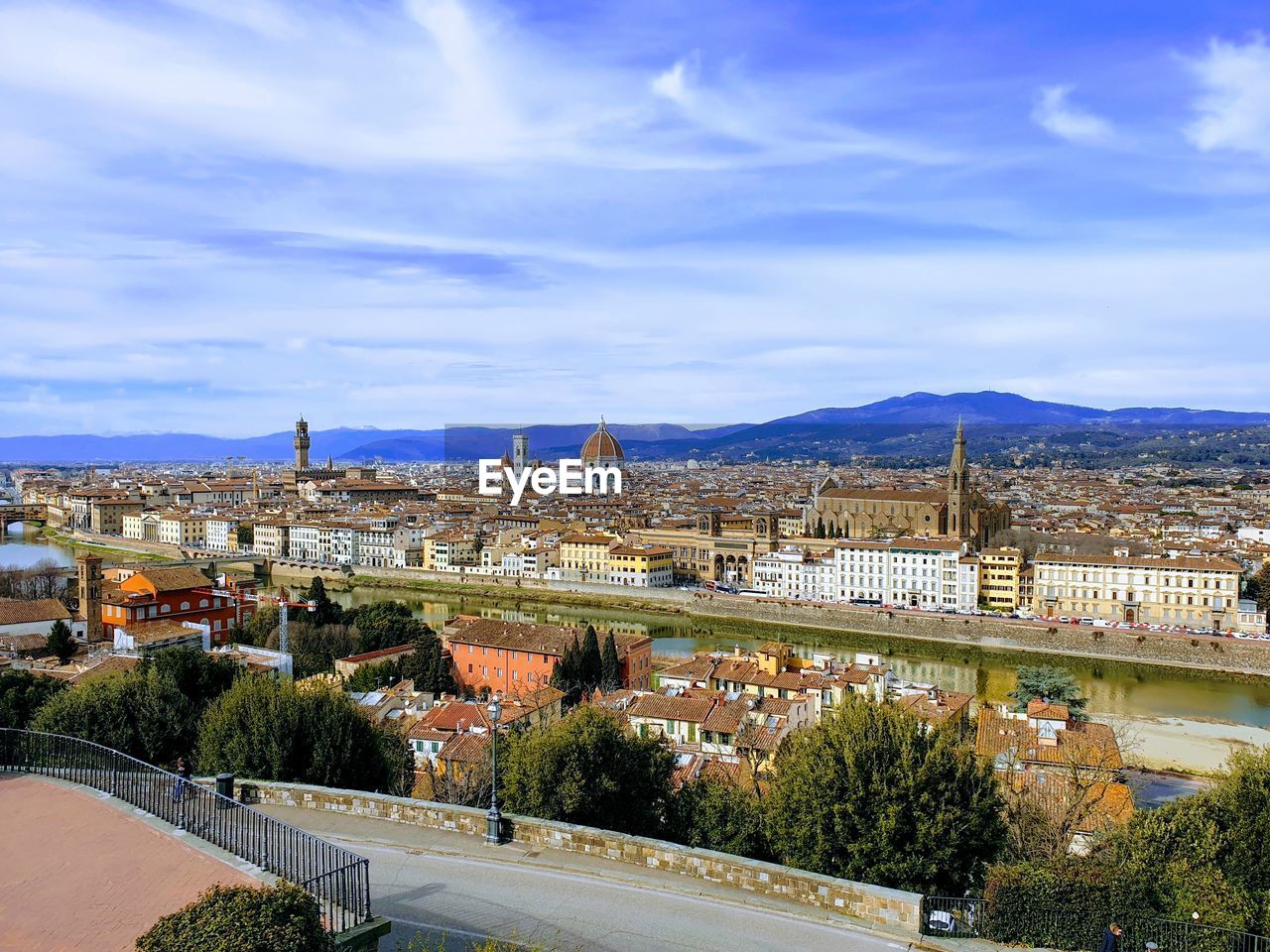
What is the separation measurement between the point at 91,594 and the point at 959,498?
2949 centimetres

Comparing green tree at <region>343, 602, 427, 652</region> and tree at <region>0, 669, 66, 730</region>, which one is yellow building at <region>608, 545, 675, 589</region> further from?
tree at <region>0, 669, 66, 730</region>

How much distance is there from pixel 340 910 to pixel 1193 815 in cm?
495

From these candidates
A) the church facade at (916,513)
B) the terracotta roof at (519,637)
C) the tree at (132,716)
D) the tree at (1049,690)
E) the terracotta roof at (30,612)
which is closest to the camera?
the tree at (132,716)

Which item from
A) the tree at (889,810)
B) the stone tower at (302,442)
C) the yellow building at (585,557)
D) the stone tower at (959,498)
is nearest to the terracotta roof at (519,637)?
the tree at (889,810)

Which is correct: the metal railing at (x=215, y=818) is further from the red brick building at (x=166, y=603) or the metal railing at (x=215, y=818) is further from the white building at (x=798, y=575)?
the white building at (x=798, y=575)

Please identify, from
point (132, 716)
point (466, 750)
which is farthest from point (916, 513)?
point (132, 716)

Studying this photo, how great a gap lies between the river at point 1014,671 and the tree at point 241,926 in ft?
46.9

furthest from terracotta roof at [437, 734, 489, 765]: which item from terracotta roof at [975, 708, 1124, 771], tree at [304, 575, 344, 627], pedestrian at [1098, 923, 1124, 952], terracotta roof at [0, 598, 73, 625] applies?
tree at [304, 575, 344, 627]

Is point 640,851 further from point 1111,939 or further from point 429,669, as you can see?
point 429,669

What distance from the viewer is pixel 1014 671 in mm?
23266

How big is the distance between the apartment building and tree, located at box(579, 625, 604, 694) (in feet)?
53.8

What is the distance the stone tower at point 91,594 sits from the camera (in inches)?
721

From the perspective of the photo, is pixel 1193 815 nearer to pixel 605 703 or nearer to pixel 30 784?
pixel 30 784

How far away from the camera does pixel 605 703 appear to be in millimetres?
13477
